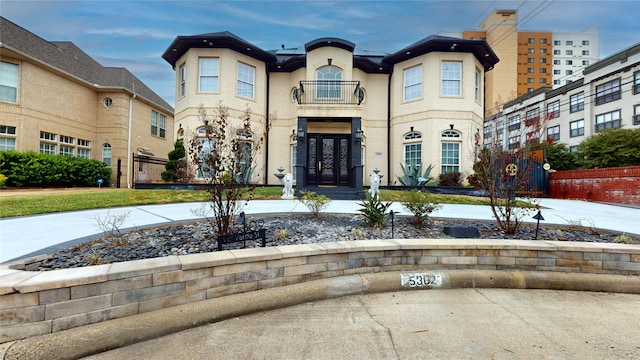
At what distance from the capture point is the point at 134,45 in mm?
10359

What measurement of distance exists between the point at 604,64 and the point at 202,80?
34565mm

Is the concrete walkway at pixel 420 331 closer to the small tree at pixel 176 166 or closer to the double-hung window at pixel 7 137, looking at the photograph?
the small tree at pixel 176 166

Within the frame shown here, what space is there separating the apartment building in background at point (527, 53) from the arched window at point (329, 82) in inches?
1755

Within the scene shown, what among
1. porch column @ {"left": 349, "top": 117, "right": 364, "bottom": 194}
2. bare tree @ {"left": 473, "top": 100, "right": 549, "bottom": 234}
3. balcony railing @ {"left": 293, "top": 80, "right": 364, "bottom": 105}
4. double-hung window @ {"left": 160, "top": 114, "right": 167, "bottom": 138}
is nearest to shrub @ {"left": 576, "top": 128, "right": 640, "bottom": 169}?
balcony railing @ {"left": 293, "top": 80, "right": 364, "bottom": 105}

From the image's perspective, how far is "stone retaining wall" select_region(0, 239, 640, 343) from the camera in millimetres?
2102

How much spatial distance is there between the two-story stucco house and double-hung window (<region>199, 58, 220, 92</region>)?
0.05 metres

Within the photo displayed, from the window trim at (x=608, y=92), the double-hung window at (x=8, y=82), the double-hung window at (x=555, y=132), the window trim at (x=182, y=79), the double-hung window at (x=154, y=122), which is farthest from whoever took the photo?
the double-hung window at (x=555, y=132)

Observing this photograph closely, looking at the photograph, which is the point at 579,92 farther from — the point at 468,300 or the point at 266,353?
the point at 266,353

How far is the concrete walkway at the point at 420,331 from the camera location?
7.11 feet

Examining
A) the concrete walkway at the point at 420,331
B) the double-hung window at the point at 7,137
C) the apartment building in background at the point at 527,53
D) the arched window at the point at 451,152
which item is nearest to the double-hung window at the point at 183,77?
the double-hung window at the point at 7,137

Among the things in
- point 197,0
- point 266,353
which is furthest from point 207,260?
point 197,0

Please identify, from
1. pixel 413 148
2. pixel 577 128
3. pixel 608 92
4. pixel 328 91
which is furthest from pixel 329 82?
pixel 577 128

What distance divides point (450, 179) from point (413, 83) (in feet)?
17.8

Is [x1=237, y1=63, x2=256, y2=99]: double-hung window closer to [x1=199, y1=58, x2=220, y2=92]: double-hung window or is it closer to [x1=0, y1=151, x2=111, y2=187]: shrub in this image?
[x1=199, y1=58, x2=220, y2=92]: double-hung window
